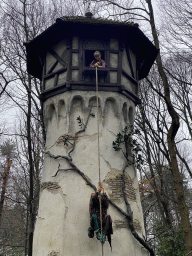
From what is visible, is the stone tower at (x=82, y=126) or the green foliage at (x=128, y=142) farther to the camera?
the green foliage at (x=128, y=142)

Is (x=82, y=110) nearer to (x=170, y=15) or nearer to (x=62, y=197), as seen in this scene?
(x=62, y=197)

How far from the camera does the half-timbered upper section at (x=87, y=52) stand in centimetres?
849

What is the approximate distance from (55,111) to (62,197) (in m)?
2.31

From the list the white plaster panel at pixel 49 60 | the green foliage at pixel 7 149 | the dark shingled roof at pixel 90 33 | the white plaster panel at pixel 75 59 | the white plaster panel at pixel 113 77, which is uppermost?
the green foliage at pixel 7 149

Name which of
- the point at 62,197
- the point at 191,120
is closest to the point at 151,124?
the point at 191,120

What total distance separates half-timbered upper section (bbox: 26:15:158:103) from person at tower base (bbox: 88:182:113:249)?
2808mm

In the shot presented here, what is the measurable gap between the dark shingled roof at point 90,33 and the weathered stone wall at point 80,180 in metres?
1.73

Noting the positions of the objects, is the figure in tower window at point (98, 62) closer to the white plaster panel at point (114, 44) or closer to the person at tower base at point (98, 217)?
the white plaster panel at point (114, 44)

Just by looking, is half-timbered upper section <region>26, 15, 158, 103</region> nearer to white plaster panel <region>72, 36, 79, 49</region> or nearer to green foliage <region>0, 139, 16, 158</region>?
white plaster panel <region>72, 36, 79, 49</region>

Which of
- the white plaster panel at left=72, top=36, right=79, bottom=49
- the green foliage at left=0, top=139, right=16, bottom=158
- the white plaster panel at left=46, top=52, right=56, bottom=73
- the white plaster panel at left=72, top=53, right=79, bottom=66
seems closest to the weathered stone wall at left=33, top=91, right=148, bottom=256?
the white plaster panel at left=72, top=53, right=79, bottom=66

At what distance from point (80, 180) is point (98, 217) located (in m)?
1.02

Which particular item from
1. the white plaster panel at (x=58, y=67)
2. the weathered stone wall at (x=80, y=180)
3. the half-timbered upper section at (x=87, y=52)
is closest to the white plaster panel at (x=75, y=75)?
the half-timbered upper section at (x=87, y=52)

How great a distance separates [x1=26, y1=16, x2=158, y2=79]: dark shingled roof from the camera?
864cm

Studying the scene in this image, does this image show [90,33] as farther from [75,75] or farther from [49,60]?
[49,60]
